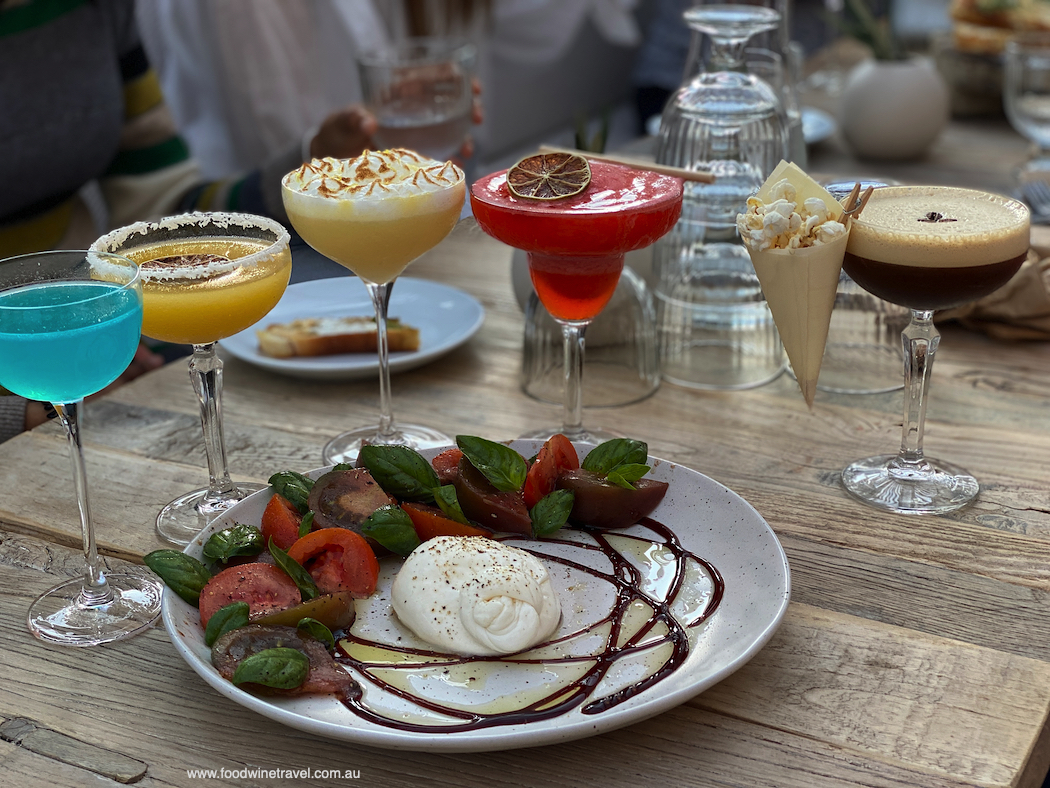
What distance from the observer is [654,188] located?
1.09m

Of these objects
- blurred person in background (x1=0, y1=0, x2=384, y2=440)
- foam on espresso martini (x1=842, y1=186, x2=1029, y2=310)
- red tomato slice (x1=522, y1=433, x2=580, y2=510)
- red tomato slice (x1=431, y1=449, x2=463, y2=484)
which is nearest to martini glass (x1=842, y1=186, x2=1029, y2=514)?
foam on espresso martini (x1=842, y1=186, x2=1029, y2=310)

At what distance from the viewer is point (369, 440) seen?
1232 millimetres

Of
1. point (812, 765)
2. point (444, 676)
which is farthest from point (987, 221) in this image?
point (444, 676)

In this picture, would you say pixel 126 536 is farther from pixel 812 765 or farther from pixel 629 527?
pixel 812 765

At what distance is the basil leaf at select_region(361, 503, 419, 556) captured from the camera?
35.3 inches

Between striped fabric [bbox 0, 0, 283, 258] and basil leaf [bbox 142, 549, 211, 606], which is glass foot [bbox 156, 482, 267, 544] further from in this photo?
striped fabric [bbox 0, 0, 283, 258]

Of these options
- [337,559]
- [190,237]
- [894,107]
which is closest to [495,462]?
[337,559]

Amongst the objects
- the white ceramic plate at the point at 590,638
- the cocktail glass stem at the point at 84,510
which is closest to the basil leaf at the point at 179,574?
the white ceramic plate at the point at 590,638

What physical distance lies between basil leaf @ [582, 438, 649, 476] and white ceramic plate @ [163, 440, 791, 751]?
4 cm

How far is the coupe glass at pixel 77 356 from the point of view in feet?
2.66

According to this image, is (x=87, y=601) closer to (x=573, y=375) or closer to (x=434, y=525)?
(x=434, y=525)

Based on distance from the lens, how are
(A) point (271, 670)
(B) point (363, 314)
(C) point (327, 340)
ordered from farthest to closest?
(B) point (363, 314) → (C) point (327, 340) → (A) point (271, 670)

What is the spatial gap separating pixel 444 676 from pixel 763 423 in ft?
2.02

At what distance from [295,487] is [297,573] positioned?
14 centimetres
